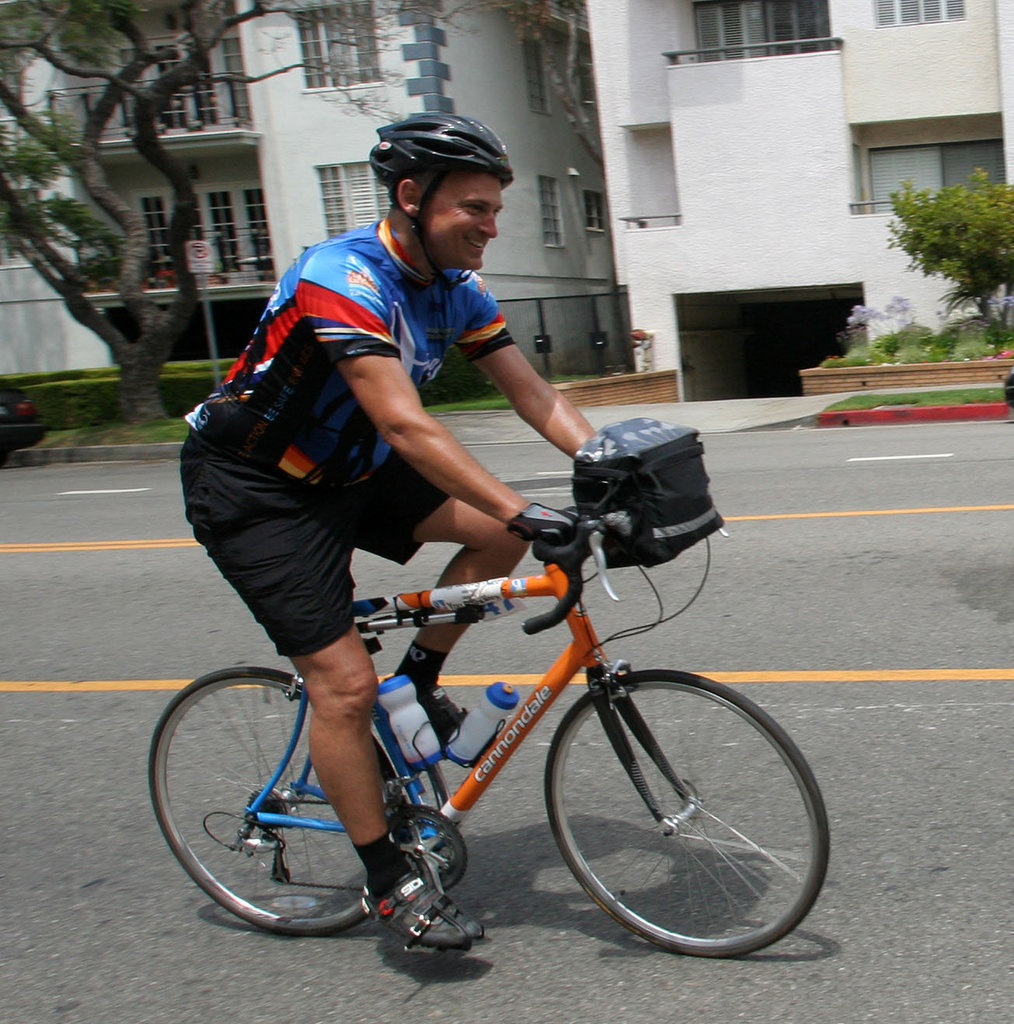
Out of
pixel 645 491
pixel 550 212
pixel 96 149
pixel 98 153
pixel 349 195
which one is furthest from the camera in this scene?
pixel 550 212

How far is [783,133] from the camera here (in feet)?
77.3

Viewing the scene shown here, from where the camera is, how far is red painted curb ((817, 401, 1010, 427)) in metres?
15.5

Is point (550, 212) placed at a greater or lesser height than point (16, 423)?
greater

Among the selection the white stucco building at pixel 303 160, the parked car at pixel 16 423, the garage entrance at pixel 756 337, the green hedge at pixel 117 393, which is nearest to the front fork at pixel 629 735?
the parked car at pixel 16 423

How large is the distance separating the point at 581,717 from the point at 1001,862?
1.24 metres

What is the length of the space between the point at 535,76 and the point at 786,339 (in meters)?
8.43

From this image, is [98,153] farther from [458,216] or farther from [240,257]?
[458,216]

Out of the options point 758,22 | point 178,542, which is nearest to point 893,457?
point 178,542

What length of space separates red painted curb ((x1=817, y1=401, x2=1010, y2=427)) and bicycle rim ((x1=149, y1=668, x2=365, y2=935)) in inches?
513

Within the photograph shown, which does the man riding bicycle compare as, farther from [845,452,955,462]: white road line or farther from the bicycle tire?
[845,452,955,462]: white road line

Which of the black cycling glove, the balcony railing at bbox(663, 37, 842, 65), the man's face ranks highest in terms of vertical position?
the balcony railing at bbox(663, 37, 842, 65)

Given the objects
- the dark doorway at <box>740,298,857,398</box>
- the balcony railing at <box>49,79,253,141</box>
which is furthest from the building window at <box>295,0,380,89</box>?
the dark doorway at <box>740,298,857,398</box>

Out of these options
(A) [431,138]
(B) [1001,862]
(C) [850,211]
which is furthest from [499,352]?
(C) [850,211]

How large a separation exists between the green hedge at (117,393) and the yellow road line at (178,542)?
11.1m
